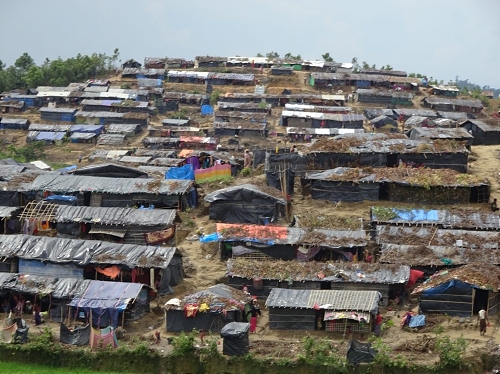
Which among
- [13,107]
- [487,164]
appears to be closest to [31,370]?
[487,164]

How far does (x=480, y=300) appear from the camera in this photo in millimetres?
22234

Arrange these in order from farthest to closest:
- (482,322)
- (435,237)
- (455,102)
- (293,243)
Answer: (455,102) < (435,237) < (293,243) < (482,322)

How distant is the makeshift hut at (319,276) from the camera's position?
23406 mm

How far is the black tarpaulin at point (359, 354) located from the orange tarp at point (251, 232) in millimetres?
7680

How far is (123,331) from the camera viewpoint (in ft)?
71.9

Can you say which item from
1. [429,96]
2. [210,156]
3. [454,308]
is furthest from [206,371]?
[429,96]

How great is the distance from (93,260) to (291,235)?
7.27 m

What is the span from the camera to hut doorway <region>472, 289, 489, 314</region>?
872 inches

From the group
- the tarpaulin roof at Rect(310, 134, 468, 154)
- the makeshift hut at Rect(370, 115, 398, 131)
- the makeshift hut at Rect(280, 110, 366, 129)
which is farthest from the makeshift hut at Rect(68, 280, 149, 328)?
the makeshift hut at Rect(370, 115, 398, 131)

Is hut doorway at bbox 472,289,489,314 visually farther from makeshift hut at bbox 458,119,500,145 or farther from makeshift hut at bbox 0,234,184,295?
makeshift hut at bbox 458,119,500,145

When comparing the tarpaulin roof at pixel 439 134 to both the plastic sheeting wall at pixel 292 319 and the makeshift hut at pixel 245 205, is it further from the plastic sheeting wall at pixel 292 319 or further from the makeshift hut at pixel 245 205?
the plastic sheeting wall at pixel 292 319

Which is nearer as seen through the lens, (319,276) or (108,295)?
(108,295)

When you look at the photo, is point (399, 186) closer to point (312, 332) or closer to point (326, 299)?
point (326, 299)

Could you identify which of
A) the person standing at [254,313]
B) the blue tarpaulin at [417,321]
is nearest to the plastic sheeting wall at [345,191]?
the person standing at [254,313]
